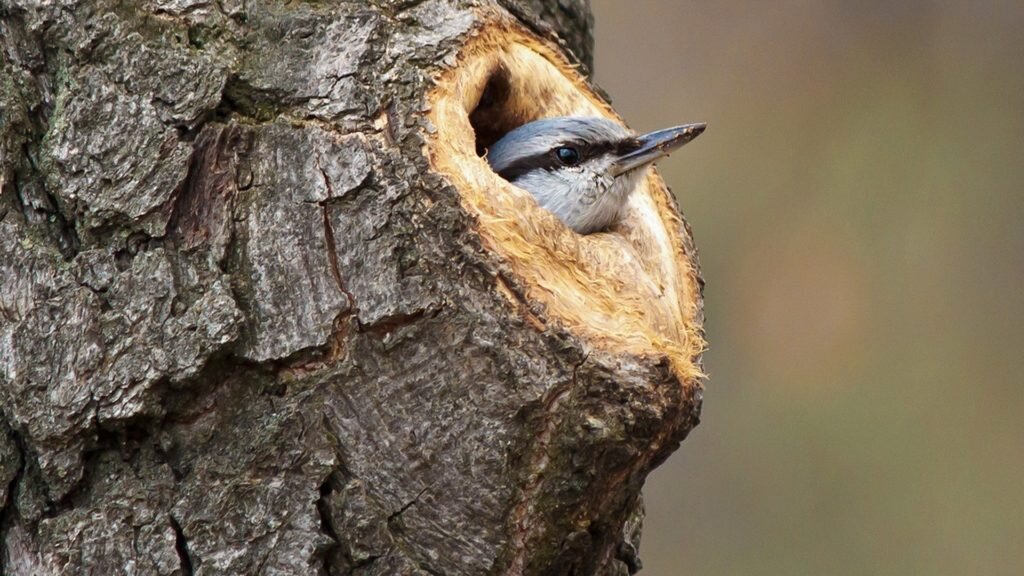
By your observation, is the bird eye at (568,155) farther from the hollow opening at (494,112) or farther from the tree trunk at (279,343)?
the tree trunk at (279,343)

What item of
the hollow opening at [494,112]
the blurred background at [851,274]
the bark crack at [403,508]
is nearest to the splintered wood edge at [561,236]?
the hollow opening at [494,112]


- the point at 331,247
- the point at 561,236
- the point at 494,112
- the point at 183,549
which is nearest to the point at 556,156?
the point at 494,112

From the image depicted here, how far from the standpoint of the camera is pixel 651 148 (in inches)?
102

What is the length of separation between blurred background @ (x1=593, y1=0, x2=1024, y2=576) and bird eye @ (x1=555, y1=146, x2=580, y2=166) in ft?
4.80

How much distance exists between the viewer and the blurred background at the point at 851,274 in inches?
151

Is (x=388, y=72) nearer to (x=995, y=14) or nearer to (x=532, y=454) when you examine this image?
(x=532, y=454)

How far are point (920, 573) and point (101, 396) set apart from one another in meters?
3.03

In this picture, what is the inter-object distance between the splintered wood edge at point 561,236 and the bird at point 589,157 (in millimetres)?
53

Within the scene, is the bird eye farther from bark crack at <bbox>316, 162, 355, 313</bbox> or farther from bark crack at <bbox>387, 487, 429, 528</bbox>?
bark crack at <bbox>387, 487, 429, 528</bbox>

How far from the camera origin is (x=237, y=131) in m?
1.97

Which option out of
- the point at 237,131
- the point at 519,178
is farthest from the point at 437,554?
the point at 519,178

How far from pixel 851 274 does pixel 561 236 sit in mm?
2160

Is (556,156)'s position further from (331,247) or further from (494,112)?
(331,247)

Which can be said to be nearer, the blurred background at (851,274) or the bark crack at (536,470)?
the bark crack at (536,470)
